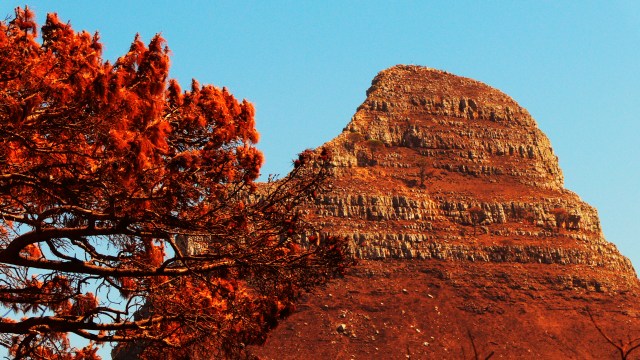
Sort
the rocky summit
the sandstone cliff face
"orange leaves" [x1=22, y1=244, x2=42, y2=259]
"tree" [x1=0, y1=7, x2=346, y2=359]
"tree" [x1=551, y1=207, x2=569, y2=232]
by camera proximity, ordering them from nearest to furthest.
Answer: "tree" [x1=0, y1=7, x2=346, y2=359] < "orange leaves" [x1=22, y1=244, x2=42, y2=259] < the rocky summit < the sandstone cliff face < "tree" [x1=551, y1=207, x2=569, y2=232]

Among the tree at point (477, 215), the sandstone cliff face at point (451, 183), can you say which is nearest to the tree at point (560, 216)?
the sandstone cliff face at point (451, 183)

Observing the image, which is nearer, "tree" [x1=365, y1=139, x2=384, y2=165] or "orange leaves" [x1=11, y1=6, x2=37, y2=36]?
"orange leaves" [x1=11, y1=6, x2=37, y2=36]

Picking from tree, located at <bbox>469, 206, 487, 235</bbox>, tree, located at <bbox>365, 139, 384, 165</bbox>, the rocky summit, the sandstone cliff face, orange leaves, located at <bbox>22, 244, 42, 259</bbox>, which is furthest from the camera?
tree, located at <bbox>365, 139, 384, 165</bbox>

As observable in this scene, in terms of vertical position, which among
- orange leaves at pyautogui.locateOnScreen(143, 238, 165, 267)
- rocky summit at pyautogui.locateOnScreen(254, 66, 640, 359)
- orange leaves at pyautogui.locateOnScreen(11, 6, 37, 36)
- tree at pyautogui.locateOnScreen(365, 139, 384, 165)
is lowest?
orange leaves at pyautogui.locateOnScreen(143, 238, 165, 267)

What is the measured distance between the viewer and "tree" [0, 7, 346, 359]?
1525cm

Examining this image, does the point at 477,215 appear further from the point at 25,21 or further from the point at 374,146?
the point at 25,21

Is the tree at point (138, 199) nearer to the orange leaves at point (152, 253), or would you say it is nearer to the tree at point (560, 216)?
the orange leaves at point (152, 253)

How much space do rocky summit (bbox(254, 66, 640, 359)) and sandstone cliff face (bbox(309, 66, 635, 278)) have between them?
180 mm

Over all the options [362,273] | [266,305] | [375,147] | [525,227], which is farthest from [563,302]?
[266,305]

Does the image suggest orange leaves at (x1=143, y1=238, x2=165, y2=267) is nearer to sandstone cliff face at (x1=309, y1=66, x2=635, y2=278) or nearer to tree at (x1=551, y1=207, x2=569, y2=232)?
sandstone cliff face at (x1=309, y1=66, x2=635, y2=278)

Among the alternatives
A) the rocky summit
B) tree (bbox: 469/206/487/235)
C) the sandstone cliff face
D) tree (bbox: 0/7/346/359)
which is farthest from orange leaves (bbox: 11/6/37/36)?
tree (bbox: 469/206/487/235)

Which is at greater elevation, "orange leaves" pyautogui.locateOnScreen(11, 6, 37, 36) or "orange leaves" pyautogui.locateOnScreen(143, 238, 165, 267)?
"orange leaves" pyautogui.locateOnScreen(11, 6, 37, 36)

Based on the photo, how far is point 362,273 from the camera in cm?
11488

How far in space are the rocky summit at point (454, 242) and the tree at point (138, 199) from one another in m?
74.7
